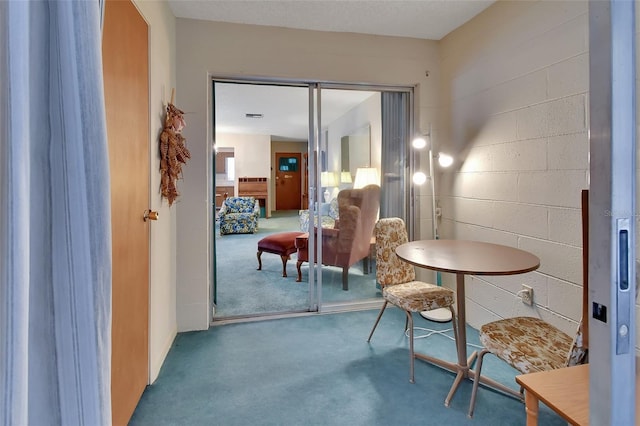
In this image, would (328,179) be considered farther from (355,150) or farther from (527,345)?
(527,345)

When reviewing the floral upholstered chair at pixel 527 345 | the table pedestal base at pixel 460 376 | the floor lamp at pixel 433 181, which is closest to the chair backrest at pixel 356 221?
the floor lamp at pixel 433 181

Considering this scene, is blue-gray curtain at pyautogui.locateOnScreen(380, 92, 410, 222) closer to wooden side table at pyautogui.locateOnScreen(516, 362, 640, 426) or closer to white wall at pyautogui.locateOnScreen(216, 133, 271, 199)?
wooden side table at pyautogui.locateOnScreen(516, 362, 640, 426)

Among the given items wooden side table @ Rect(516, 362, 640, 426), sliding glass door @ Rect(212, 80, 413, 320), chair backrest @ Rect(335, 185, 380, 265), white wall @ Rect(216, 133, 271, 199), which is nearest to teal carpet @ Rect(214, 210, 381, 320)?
sliding glass door @ Rect(212, 80, 413, 320)

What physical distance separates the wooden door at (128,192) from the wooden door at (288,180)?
534 cm

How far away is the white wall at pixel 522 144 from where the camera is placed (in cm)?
202

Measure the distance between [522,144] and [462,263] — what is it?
1092 millimetres

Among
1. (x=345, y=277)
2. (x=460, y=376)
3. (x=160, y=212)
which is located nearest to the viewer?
(x=460, y=376)

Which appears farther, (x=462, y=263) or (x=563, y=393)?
(x=462, y=263)

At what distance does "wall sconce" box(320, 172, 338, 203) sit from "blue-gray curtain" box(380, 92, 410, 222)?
49cm

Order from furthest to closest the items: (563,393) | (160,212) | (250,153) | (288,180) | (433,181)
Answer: (250,153) < (288,180) < (433,181) < (160,212) < (563,393)

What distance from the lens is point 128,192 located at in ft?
5.43

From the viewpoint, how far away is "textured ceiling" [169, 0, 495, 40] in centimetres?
260

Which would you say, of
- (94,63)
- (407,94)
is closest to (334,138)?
(407,94)

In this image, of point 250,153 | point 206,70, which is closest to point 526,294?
point 206,70
